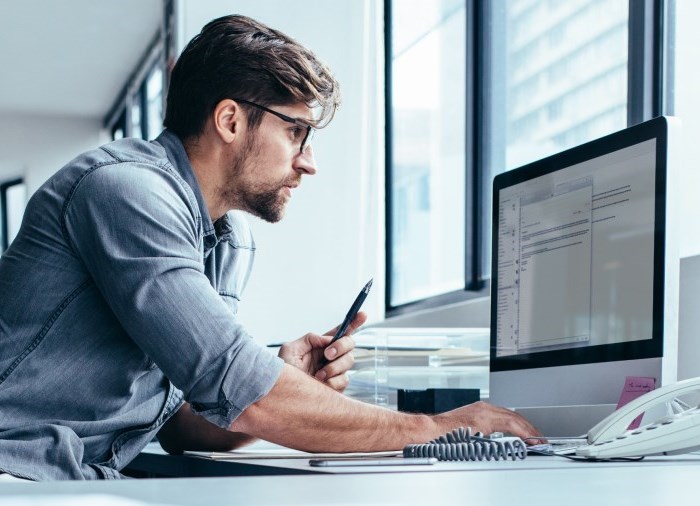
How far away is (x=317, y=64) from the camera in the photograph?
200 cm

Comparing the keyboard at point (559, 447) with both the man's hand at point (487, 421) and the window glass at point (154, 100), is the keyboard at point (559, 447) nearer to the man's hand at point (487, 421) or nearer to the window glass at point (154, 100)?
the man's hand at point (487, 421)

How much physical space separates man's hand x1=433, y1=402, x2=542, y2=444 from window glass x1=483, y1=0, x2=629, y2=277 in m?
1.33

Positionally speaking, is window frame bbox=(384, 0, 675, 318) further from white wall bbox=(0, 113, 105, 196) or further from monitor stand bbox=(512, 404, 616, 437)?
white wall bbox=(0, 113, 105, 196)

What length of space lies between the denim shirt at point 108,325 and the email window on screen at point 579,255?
528 mm

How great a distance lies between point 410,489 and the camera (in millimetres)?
801

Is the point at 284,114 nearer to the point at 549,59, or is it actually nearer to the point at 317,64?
the point at 317,64

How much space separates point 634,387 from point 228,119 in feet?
2.98

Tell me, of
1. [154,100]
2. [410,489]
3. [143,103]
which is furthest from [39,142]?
[410,489]

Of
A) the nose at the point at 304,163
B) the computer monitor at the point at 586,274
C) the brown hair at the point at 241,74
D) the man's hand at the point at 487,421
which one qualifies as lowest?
the man's hand at the point at 487,421

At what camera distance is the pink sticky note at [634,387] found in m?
1.50

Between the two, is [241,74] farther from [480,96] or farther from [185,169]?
[480,96]

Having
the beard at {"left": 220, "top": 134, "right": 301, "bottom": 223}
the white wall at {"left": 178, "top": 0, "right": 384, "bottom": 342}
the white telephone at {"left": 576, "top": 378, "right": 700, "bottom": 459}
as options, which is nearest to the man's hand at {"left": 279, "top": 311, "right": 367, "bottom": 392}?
the beard at {"left": 220, "top": 134, "right": 301, "bottom": 223}

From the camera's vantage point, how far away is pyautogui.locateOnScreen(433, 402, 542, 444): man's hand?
1.61 meters

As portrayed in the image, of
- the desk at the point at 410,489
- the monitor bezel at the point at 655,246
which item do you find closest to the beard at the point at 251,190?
the monitor bezel at the point at 655,246
